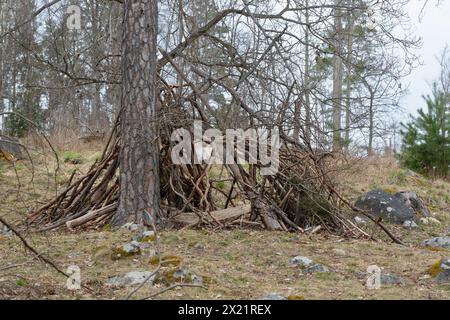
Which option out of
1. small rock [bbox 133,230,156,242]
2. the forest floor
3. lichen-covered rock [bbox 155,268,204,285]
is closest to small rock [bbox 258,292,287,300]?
the forest floor

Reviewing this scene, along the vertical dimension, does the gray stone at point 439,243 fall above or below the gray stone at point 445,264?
below

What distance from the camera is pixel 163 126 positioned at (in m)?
6.25

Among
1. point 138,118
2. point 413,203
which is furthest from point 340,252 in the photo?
point 413,203

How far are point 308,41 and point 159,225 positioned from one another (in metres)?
2.88

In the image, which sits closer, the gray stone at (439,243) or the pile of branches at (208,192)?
the gray stone at (439,243)

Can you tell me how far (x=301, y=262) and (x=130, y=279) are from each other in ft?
4.61

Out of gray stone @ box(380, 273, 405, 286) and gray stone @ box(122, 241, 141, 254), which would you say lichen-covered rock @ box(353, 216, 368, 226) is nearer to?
gray stone @ box(380, 273, 405, 286)

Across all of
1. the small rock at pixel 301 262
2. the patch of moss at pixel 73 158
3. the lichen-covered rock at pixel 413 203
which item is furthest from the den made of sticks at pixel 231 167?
the patch of moss at pixel 73 158

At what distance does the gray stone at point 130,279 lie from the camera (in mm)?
3729

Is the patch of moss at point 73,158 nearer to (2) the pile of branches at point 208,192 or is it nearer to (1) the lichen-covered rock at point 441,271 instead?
(2) the pile of branches at point 208,192

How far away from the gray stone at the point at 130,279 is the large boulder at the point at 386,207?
202 inches

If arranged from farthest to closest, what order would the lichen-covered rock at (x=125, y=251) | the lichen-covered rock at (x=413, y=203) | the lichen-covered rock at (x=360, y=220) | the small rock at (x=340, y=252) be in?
the lichen-covered rock at (x=413, y=203)
the lichen-covered rock at (x=360, y=220)
the small rock at (x=340, y=252)
the lichen-covered rock at (x=125, y=251)
